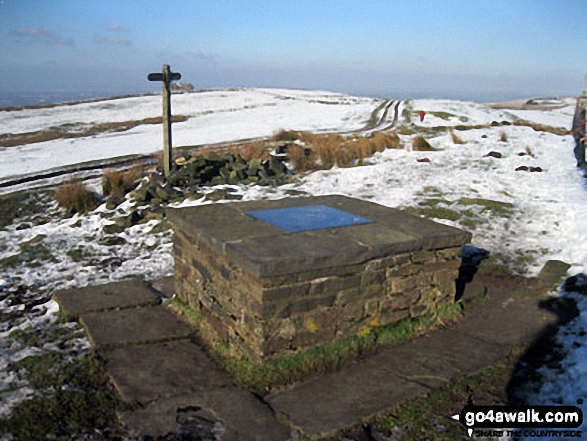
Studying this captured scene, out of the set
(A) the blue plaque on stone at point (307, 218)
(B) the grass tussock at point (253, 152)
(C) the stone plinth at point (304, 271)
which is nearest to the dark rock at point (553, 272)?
(C) the stone plinth at point (304, 271)

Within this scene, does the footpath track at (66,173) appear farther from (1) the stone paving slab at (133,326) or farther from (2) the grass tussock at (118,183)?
(1) the stone paving slab at (133,326)

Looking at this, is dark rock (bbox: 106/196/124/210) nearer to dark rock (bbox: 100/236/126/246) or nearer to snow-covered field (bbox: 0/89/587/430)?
snow-covered field (bbox: 0/89/587/430)

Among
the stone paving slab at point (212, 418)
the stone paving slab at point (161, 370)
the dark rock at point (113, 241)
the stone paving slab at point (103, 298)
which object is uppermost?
the stone paving slab at point (212, 418)

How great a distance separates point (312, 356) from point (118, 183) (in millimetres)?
8466

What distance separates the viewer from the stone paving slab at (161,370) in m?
4.05

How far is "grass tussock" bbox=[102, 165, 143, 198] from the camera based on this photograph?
11.5 m

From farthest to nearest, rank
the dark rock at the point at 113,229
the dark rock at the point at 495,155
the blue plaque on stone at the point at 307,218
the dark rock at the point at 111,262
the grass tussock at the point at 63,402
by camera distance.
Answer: the dark rock at the point at 495,155 → the dark rock at the point at 113,229 → the dark rock at the point at 111,262 → the blue plaque on stone at the point at 307,218 → the grass tussock at the point at 63,402

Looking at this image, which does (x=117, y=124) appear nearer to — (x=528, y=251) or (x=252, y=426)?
(x=528, y=251)

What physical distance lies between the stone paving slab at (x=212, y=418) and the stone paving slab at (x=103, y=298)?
2.04 meters

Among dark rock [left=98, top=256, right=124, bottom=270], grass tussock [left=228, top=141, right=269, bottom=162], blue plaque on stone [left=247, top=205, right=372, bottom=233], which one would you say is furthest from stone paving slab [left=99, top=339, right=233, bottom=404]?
grass tussock [left=228, top=141, right=269, bottom=162]

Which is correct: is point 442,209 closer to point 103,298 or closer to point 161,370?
point 103,298

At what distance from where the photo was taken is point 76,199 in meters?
10.8

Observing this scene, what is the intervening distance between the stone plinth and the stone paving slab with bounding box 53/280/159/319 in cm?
51

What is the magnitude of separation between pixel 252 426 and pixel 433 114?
30.5 metres
